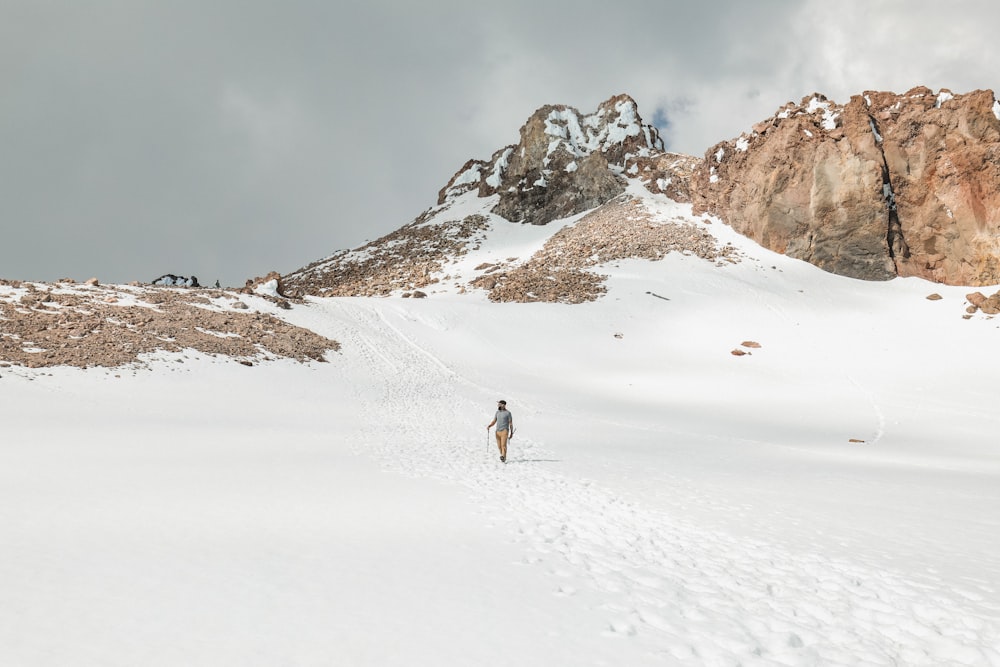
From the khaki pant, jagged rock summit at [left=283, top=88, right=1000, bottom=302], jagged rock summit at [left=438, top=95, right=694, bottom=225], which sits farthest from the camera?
jagged rock summit at [left=438, top=95, right=694, bottom=225]

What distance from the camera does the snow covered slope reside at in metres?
4.53

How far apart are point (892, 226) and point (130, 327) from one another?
6699 centimetres

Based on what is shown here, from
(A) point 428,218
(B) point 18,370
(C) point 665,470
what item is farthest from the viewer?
(A) point 428,218

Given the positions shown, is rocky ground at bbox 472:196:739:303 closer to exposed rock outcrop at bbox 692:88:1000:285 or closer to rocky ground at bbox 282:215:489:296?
exposed rock outcrop at bbox 692:88:1000:285

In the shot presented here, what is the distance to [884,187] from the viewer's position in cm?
5391

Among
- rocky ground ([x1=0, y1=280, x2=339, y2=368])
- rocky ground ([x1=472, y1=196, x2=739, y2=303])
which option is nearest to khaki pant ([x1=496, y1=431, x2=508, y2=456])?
rocky ground ([x1=0, y1=280, x2=339, y2=368])

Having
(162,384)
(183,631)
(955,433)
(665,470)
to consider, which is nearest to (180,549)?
(183,631)

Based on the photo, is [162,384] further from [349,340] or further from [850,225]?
[850,225]

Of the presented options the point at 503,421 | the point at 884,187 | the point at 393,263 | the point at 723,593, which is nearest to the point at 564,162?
the point at 393,263

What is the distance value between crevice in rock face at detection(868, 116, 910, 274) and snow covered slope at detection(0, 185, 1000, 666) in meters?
32.0

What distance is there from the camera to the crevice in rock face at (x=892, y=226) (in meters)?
53.2

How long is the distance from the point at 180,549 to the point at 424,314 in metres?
36.3

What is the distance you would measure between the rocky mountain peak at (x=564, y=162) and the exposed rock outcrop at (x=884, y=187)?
970 inches

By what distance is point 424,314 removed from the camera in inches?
1657
